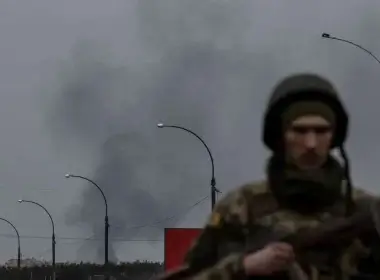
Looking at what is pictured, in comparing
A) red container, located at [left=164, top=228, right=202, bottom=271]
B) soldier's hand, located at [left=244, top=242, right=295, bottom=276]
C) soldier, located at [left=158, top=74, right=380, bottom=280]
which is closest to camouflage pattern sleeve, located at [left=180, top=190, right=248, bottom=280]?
soldier, located at [left=158, top=74, right=380, bottom=280]

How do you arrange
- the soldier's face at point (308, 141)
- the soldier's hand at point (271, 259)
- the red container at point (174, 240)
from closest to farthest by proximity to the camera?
1. the soldier's hand at point (271, 259)
2. the soldier's face at point (308, 141)
3. the red container at point (174, 240)

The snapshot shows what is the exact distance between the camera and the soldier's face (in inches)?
124

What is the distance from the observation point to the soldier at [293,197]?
306cm

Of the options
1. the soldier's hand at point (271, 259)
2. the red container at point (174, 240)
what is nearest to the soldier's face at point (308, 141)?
the soldier's hand at point (271, 259)

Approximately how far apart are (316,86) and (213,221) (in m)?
0.51

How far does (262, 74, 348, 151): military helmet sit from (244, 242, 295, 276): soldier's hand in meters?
0.39

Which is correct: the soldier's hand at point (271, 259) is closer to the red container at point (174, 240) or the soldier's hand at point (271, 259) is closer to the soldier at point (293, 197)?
the soldier at point (293, 197)

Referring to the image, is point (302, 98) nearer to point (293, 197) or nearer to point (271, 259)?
point (293, 197)

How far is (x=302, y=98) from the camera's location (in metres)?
3.20

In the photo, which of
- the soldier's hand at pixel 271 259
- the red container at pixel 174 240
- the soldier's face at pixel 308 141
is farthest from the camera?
the red container at pixel 174 240

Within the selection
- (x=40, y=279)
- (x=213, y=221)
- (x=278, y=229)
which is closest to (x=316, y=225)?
(x=278, y=229)

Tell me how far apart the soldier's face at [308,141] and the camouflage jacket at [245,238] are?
140mm

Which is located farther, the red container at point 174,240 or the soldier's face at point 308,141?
the red container at point 174,240

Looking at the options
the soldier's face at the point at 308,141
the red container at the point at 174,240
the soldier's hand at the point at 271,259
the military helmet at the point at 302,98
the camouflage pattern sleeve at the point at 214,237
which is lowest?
the soldier's hand at the point at 271,259
